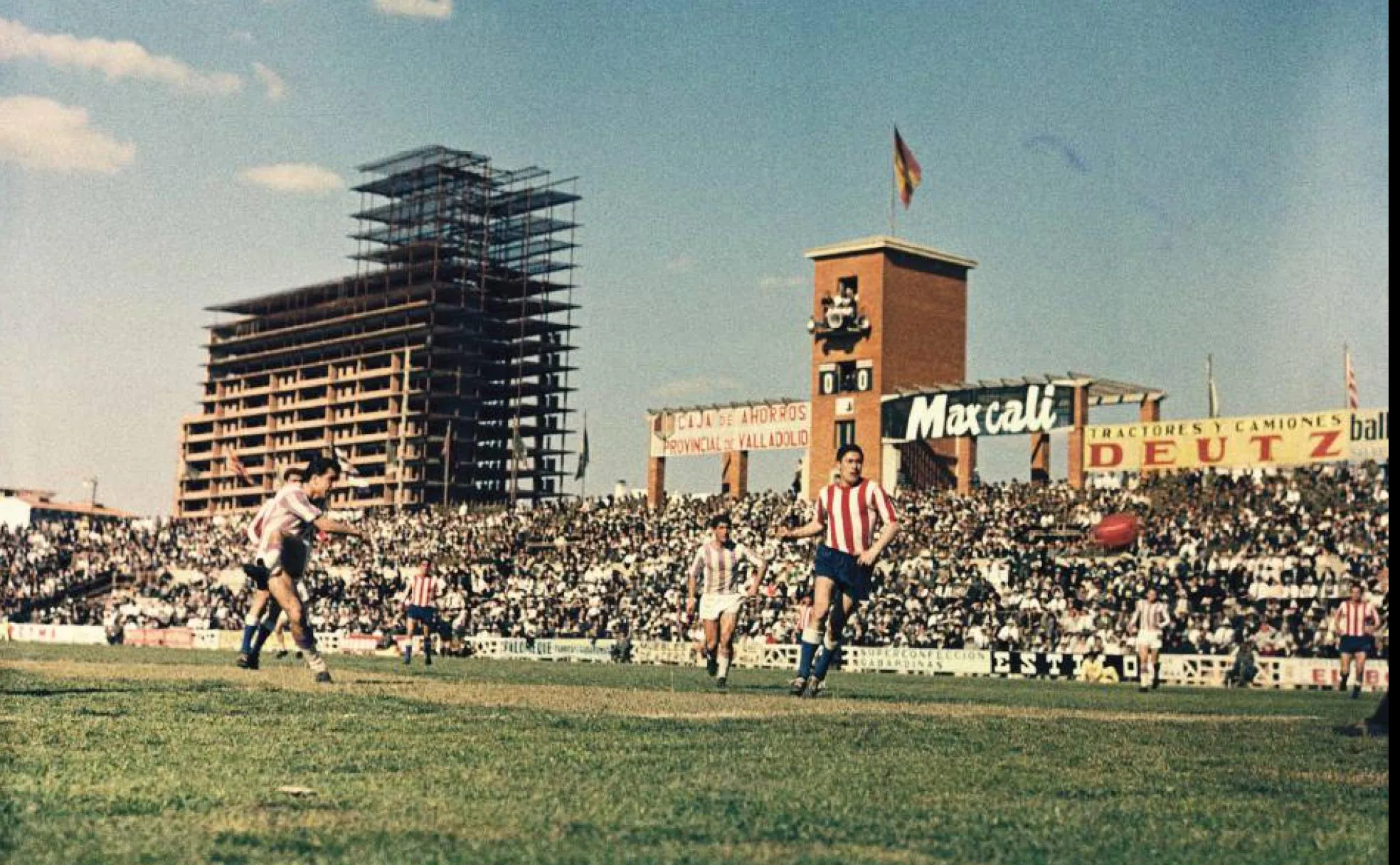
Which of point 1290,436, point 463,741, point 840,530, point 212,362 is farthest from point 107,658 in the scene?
point 212,362

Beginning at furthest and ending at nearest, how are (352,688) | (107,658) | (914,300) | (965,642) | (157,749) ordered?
1. (914,300)
2. (965,642)
3. (107,658)
4. (352,688)
5. (157,749)

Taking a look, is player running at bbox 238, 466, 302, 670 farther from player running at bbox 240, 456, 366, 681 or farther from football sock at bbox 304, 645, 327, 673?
football sock at bbox 304, 645, 327, 673

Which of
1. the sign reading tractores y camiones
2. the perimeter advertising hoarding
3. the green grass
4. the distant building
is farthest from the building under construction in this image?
the green grass

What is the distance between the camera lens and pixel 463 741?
10258 millimetres

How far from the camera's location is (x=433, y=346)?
126 m

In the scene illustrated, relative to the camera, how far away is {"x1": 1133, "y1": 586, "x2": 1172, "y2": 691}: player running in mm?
31188

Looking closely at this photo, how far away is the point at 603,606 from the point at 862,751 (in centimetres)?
4332

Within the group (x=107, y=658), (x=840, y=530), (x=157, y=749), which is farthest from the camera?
(x=107, y=658)

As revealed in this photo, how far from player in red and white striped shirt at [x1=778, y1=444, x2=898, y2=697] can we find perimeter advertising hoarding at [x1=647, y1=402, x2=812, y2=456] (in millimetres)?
52703

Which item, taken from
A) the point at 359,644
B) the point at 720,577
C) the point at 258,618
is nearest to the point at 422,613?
the point at 720,577

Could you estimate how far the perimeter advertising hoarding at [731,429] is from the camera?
7175cm

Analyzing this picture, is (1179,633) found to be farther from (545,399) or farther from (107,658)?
(545,399)

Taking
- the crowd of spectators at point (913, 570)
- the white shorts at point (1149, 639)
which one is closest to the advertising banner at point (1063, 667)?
the crowd of spectators at point (913, 570)

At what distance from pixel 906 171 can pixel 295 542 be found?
42.2 m
